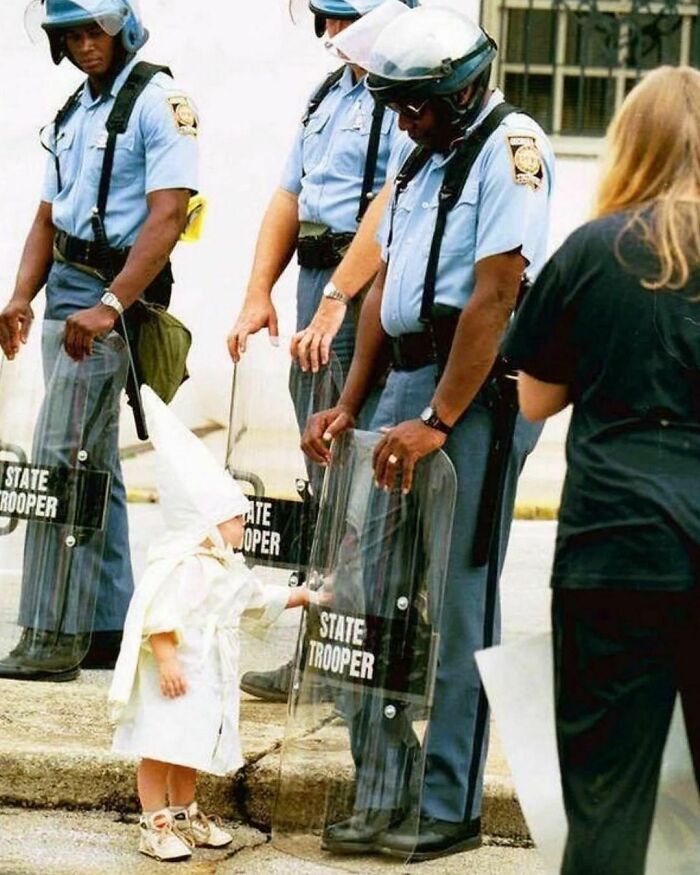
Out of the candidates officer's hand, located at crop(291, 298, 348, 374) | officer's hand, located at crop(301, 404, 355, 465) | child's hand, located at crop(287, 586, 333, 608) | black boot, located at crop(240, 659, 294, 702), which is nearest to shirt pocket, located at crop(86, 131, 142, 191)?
officer's hand, located at crop(291, 298, 348, 374)

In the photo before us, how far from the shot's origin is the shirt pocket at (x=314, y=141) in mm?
6105

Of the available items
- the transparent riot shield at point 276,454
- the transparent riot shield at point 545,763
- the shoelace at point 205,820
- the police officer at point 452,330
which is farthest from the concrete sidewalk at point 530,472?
the transparent riot shield at point 545,763

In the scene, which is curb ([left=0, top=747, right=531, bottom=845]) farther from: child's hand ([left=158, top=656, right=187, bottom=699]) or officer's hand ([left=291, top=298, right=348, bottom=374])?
officer's hand ([left=291, top=298, right=348, bottom=374])

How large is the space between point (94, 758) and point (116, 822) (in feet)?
0.55

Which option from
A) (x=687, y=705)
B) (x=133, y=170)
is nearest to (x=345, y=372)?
(x=133, y=170)

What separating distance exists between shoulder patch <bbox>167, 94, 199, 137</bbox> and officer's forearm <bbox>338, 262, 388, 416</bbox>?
3.97 feet

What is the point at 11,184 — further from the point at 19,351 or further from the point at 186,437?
the point at 186,437

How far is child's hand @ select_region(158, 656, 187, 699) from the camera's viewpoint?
504cm

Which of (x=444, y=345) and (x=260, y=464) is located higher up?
(x=444, y=345)

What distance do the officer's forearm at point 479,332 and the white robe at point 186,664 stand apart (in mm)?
643

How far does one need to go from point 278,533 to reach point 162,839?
46.6 inches

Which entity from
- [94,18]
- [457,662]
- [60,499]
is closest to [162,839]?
[457,662]

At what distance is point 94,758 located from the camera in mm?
5566

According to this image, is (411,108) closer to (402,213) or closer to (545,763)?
(402,213)
